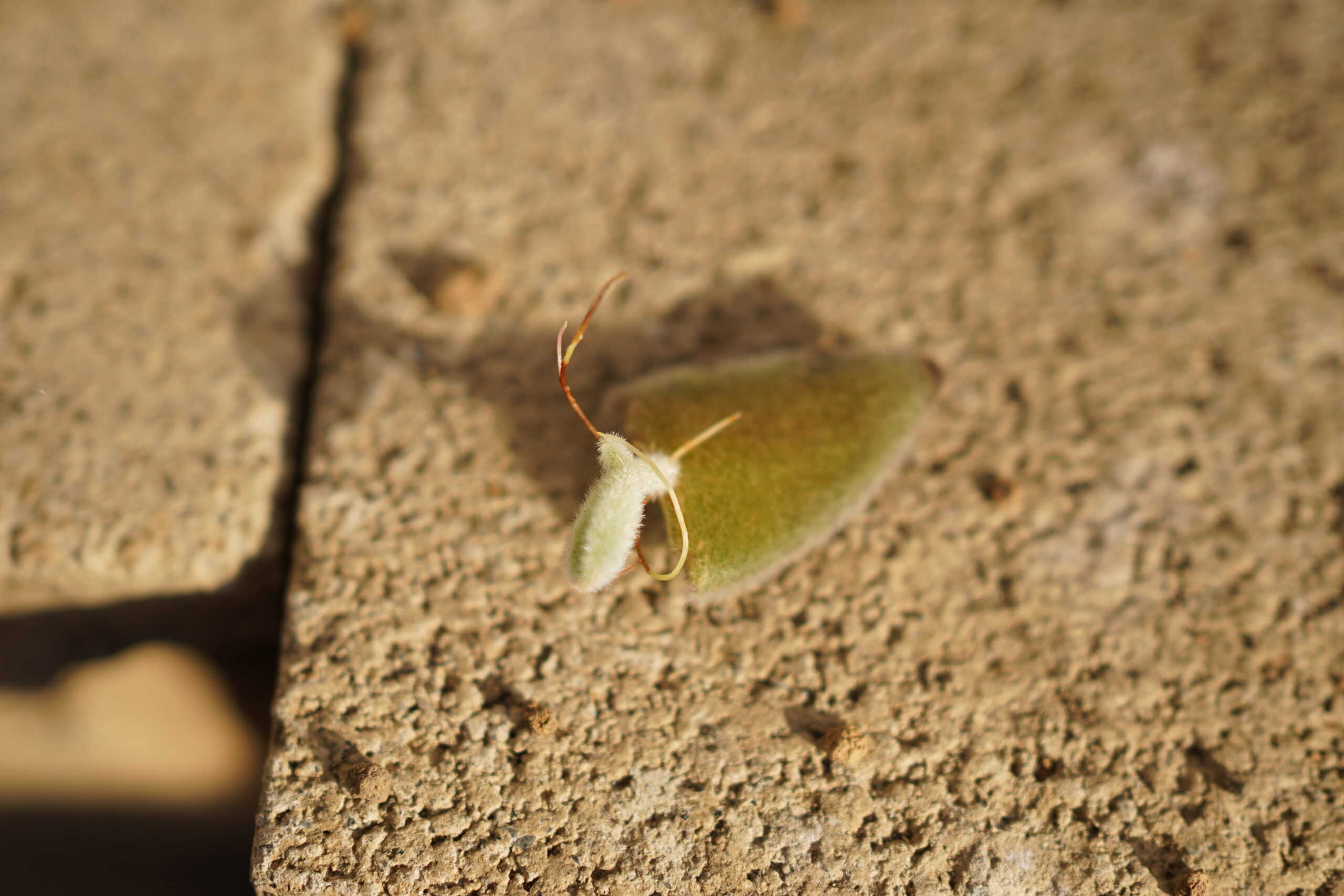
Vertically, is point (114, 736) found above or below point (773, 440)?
below

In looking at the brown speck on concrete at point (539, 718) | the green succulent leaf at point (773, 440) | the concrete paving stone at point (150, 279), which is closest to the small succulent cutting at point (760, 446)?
the green succulent leaf at point (773, 440)

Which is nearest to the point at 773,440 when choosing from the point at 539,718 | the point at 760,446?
the point at 760,446

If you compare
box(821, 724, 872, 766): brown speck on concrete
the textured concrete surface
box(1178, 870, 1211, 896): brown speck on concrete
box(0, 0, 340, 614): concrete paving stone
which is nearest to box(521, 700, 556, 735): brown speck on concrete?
the textured concrete surface

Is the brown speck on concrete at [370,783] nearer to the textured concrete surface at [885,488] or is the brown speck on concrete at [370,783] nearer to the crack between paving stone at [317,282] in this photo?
the textured concrete surface at [885,488]

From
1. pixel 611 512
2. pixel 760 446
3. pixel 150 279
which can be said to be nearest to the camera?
pixel 611 512

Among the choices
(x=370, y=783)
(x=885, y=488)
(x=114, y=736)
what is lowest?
(x=114, y=736)

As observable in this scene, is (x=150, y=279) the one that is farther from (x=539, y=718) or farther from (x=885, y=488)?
(x=885, y=488)

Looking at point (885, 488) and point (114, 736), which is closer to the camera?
point (885, 488)
